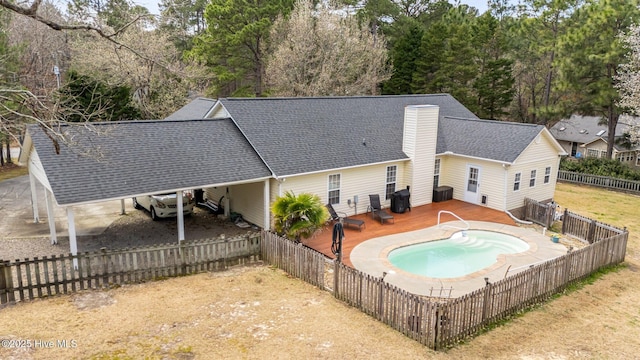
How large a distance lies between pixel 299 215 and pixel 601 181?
2440cm

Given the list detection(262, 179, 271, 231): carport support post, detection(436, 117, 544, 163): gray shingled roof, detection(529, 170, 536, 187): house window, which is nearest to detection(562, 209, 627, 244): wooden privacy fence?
detection(436, 117, 544, 163): gray shingled roof

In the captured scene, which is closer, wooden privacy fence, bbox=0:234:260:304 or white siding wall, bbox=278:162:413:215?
wooden privacy fence, bbox=0:234:260:304

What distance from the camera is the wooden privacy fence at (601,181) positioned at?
93.6ft

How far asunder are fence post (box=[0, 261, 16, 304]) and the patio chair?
12680 mm

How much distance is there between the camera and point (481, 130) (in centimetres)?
2205

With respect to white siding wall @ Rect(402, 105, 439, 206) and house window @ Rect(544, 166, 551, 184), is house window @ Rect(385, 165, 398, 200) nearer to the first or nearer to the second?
white siding wall @ Rect(402, 105, 439, 206)

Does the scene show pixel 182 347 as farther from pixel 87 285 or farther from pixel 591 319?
pixel 591 319

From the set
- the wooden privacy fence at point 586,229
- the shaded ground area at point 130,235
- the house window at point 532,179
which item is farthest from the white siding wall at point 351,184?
the wooden privacy fence at point 586,229

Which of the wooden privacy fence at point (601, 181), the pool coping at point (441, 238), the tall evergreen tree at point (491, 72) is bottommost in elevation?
the pool coping at point (441, 238)

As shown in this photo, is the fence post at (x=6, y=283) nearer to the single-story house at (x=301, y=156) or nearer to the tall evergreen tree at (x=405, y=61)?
the single-story house at (x=301, y=156)

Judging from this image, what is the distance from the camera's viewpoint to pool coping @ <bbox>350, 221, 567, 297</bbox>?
41.6ft

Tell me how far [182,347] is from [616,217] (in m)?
21.6

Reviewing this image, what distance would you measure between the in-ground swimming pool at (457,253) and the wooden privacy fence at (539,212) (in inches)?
113

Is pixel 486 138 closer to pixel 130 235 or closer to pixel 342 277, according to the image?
pixel 342 277
